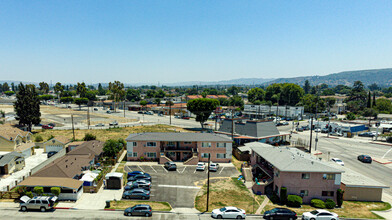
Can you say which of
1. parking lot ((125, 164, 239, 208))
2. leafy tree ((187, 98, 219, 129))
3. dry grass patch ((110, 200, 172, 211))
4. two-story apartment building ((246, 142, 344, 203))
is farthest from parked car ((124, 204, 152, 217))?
leafy tree ((187, 98, 219, 129))

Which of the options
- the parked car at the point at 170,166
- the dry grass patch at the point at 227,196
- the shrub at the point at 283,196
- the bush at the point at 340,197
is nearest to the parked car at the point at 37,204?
the dry grass patch at the point at 227,196

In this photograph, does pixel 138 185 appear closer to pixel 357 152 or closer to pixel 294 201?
pixel 294 201

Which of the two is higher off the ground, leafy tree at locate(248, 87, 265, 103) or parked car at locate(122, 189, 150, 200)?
leafy tree at locate(248, 87, 265, 103)

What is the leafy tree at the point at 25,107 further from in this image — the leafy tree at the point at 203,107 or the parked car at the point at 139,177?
the parked car at the point at 139,177

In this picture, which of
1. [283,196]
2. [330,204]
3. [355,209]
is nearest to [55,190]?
[283,196]

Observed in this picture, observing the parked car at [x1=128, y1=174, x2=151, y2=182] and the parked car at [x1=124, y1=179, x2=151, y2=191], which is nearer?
the parked car at [x1=124, y1=179, x2=151, y2=191]

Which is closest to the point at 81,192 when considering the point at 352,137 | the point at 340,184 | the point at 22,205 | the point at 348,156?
the point at 22,205

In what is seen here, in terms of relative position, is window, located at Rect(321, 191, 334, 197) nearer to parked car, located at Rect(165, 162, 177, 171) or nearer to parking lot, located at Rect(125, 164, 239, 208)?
parking lot, located at Rect(125, 164, 239, 208)
